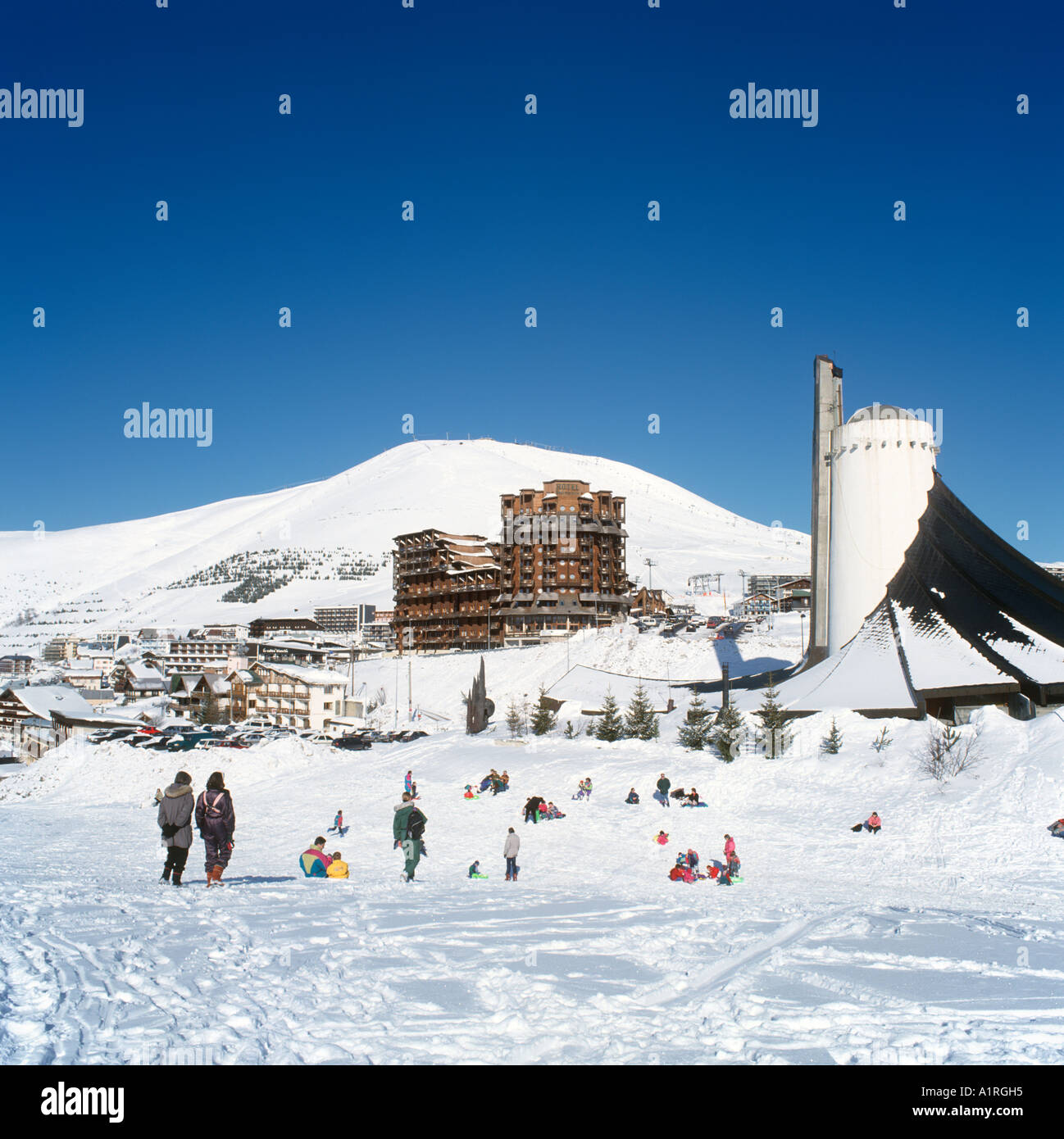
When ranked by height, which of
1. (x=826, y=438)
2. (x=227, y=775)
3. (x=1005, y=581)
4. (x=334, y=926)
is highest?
(x=826, y=438)

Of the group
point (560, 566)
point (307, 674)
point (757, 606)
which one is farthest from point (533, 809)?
point (757, 606)

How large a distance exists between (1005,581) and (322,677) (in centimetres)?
5059

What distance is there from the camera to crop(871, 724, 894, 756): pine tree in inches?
1042

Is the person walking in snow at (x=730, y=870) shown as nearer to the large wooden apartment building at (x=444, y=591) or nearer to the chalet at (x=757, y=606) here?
the large wooden apartment building at (x=444, y=591)

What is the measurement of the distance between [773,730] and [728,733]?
1515 mm

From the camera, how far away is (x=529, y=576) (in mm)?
97062

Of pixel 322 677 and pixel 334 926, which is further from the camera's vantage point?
pixel 322 677

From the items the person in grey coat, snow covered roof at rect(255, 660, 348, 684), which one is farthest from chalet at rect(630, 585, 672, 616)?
the person in grey coat

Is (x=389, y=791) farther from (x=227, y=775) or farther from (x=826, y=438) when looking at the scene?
(x=826, y=438)

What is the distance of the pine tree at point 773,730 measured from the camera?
95.0ft

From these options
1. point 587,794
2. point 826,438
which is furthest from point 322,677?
point 587,794
